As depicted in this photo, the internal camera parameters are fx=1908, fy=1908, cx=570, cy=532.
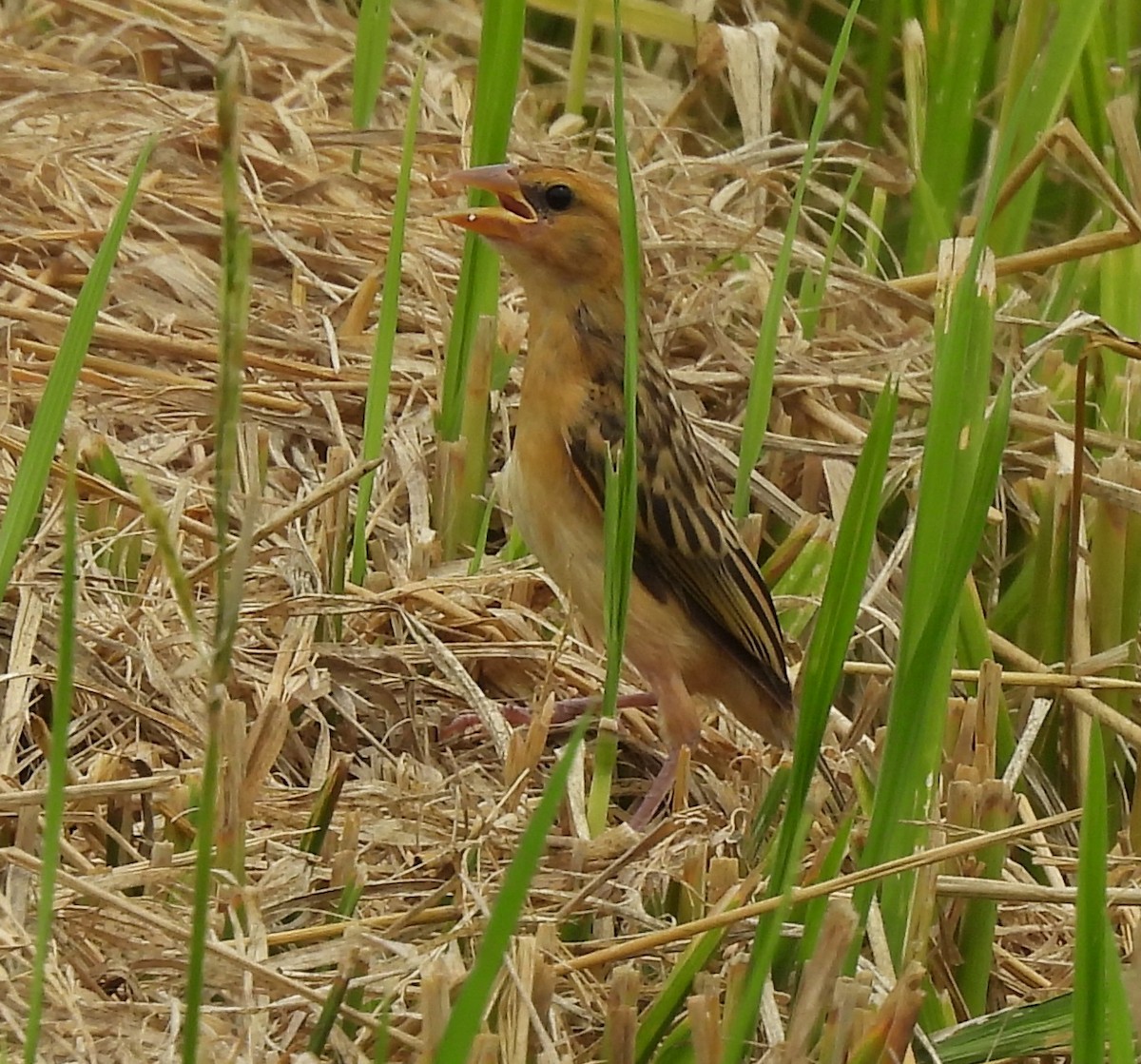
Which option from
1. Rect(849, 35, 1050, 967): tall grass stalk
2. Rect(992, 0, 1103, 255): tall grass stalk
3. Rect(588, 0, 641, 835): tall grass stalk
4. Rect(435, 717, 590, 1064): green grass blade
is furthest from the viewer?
Rect(992, 0, 1103, 255): tall grass stalk

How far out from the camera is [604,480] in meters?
2.65

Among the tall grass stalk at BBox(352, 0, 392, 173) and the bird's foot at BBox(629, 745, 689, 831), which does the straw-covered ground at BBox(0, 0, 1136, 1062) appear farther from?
the tall grass stalk at BBox(352, 0, 392, 173)

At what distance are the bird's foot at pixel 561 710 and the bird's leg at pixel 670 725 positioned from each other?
0.08 meters

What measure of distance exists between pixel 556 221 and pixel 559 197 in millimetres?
34

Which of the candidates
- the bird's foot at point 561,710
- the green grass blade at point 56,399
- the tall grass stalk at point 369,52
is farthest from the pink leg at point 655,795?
the tall grass stalk at point 369,52

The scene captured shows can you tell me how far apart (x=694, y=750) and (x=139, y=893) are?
0.92 meters

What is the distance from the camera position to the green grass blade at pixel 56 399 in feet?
6.16

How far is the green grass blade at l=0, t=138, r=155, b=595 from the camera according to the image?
6.16 ft

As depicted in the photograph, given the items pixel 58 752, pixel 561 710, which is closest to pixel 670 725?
pixel 561 710

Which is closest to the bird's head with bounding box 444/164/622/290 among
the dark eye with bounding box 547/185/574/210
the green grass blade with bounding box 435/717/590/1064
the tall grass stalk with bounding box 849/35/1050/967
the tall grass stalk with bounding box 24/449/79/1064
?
the dark eye with bounding box 547/185/574/210

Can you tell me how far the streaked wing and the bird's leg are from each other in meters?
0.10

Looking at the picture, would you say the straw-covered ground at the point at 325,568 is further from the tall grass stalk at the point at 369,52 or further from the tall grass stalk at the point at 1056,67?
the tall grass stalk at the point at 1056,67

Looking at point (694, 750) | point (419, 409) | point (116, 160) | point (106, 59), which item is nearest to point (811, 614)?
point (694, 750)

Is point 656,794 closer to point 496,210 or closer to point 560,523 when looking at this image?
point 560,523
